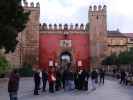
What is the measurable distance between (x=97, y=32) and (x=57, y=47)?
619cm

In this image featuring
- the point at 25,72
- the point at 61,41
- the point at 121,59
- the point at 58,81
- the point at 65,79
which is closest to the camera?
the point at 65,79

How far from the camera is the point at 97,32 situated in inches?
2864

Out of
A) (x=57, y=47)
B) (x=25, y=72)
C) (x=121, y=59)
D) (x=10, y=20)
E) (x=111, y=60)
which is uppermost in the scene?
(x=10, y=20)

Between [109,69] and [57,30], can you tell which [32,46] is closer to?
[57,30]

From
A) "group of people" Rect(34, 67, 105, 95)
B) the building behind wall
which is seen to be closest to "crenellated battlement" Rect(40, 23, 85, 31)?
the building behind wall

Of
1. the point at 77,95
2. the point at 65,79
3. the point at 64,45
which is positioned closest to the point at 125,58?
the point at 64,45

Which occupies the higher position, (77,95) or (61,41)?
→ (61,41)

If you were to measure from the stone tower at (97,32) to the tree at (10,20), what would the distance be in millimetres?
45844

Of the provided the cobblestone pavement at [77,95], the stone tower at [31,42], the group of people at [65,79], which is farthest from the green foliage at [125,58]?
the cobblestone pavement at [77,95]

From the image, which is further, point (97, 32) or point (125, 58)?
point (97, 32)

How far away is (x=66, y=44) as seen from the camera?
232 ft

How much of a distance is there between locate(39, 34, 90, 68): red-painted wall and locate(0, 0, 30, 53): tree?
4395cm

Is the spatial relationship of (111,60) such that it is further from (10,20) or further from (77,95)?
(10,20)

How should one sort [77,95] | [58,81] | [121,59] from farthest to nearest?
[121,59], [58,81], [77,95]
